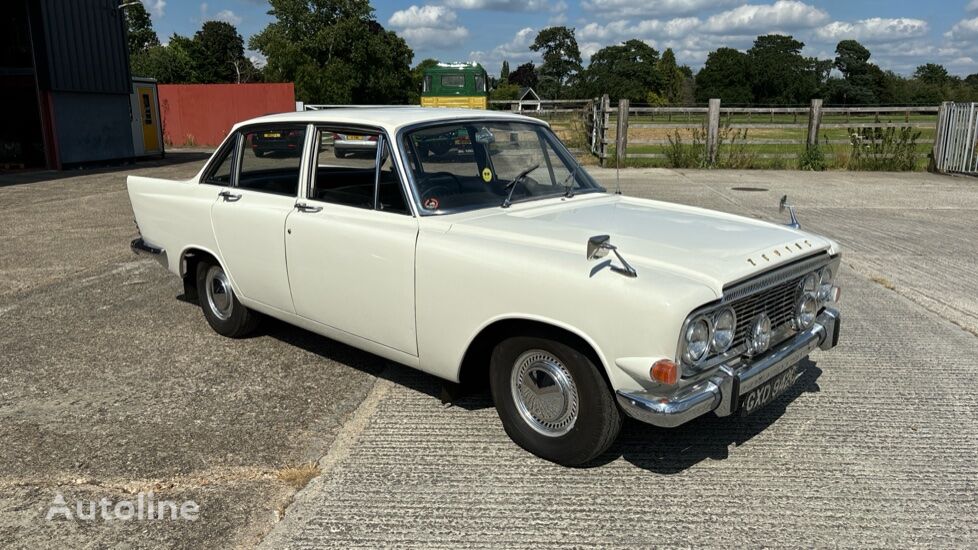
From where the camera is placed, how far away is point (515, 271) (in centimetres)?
330

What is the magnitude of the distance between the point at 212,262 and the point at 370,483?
2583 mm

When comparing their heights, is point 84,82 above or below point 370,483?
above

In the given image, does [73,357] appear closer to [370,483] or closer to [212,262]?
[212,262]

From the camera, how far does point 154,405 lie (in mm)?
4211

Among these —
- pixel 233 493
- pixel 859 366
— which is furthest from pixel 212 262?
A: pixel 859 366

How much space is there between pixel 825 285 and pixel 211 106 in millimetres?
30614

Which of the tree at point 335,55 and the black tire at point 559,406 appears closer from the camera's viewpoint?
the black tire at point 559,406

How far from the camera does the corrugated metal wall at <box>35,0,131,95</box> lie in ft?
60.7

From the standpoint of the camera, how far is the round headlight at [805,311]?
3.69m

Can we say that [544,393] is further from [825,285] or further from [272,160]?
[272,160]

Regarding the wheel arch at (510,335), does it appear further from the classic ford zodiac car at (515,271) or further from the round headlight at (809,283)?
the round headlight at (809,283)

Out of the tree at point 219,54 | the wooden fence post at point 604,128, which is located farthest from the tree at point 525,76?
the wooden fence post at point 604,128

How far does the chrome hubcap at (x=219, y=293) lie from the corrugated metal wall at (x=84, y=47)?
16.7 m

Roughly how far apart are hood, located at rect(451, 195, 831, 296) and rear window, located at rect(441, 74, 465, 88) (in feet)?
68.1
